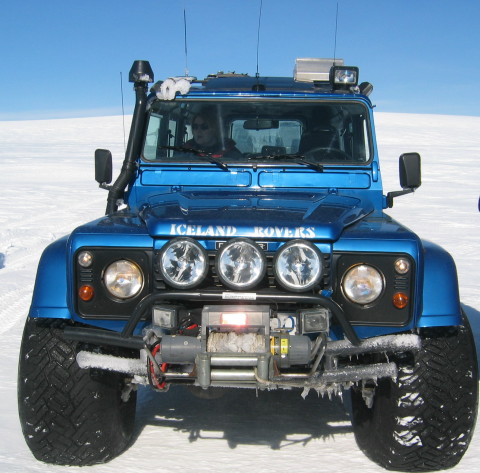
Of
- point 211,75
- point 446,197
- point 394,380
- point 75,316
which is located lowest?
point 446,197

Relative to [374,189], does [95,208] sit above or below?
below

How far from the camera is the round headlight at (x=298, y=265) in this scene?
2766mm

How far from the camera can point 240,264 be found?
279cm

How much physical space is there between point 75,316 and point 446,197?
1543 centimetres

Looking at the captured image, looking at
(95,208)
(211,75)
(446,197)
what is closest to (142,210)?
(211,75)

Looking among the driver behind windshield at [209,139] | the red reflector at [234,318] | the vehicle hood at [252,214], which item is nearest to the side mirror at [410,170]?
the vehicle hood at [252,214]

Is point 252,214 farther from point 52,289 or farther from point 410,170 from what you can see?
point 410,170

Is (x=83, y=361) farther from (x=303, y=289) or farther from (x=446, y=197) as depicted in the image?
(x=446, y=197)

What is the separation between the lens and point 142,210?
348cm

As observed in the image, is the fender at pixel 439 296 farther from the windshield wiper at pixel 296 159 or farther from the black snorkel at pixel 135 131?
the black snorkel at pixel 135 131

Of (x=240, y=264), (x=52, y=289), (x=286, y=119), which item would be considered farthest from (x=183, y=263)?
(x=286, y=119)

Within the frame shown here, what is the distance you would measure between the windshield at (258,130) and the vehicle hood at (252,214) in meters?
0.43

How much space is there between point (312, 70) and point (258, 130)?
1128 millimetres

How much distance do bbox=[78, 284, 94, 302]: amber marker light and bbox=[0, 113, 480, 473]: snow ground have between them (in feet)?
2.79
